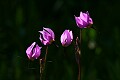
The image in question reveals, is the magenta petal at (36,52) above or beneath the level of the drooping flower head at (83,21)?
beneath

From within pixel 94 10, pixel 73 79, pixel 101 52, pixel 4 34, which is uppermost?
pixel 94 10

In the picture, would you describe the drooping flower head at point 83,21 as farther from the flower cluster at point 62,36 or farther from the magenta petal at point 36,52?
the magenta petal at point 36,52

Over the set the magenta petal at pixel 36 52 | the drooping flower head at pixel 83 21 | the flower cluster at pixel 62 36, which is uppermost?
the drooping flower head at pixel 83 21

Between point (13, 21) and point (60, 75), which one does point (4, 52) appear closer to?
point (13, 21)

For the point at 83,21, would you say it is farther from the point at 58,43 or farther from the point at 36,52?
the point at 58,43

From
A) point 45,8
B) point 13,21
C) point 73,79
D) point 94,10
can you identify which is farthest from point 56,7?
point 73,79

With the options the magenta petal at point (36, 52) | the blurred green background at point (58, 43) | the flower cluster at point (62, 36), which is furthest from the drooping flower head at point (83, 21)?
the blurred green background at point (58, 43)

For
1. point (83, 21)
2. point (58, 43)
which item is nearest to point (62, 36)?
point (83, 21)

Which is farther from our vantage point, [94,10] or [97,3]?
[97,3]
